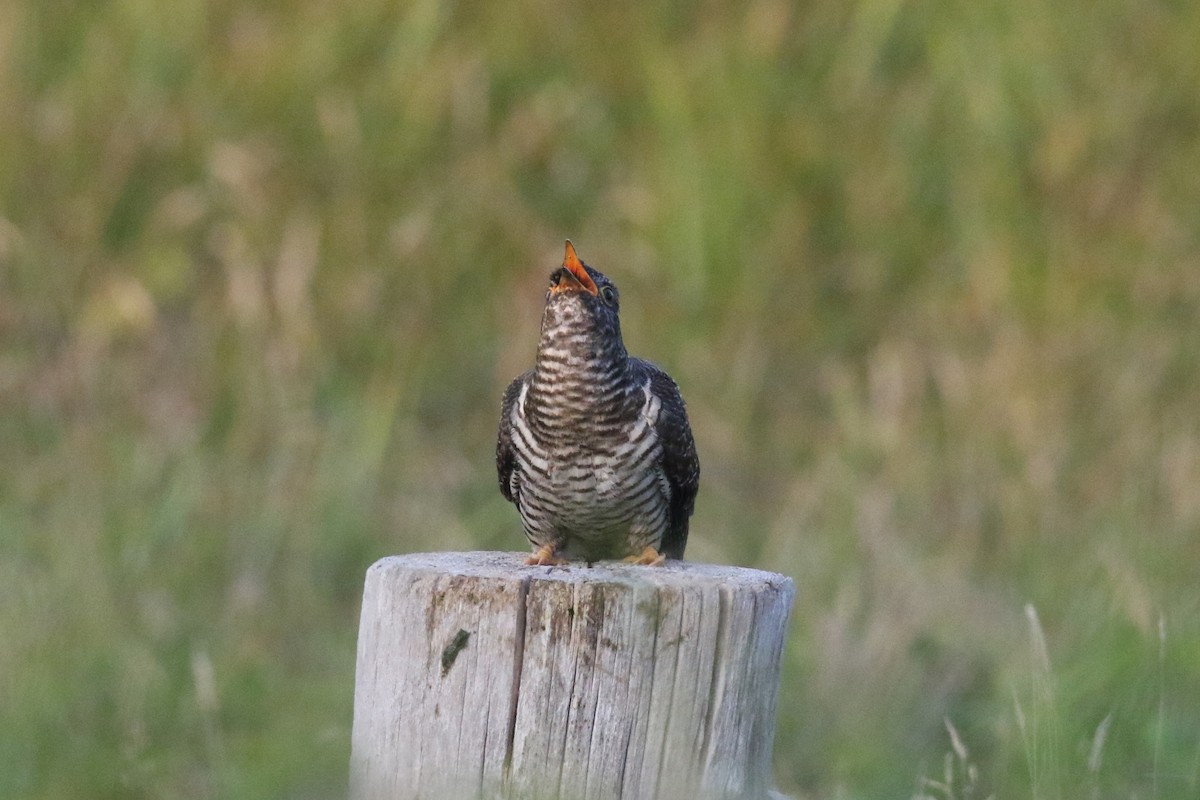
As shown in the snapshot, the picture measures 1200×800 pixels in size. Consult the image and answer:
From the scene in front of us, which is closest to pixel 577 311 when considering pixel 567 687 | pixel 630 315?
pixel 567 687

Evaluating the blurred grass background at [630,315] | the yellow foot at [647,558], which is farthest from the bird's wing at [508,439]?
the blurred grass background at [630,315]

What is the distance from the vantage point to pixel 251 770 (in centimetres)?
361

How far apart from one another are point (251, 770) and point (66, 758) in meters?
0.41

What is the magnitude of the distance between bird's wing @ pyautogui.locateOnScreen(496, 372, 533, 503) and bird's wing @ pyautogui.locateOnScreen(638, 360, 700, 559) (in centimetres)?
27

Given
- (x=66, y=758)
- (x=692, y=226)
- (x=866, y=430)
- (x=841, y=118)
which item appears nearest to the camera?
(x=66, y=758)

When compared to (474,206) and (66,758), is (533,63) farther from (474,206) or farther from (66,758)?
(66,758)

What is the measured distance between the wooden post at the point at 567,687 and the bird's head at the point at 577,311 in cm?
77

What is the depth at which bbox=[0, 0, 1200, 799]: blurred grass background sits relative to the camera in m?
4.97

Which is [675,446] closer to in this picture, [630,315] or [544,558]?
[544,558]

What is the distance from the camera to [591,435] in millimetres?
3379

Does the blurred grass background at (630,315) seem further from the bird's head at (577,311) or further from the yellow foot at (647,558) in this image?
the bird's head at (577,311)

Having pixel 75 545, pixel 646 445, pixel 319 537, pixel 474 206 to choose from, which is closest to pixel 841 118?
pixel 474 206

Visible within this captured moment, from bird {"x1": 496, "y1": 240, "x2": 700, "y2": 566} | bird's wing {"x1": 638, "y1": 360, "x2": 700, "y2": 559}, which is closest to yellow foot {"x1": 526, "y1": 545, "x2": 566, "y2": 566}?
bird {"x1": 496, "y1": 240, "x2": 700, "y2": 566}

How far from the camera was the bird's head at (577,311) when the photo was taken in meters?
3.32
